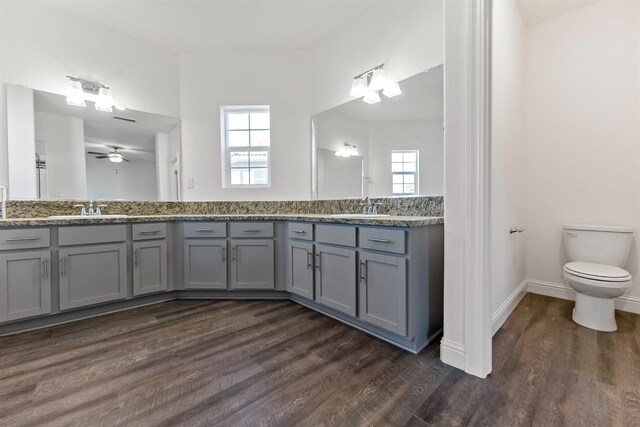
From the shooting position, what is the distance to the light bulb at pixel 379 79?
237cm

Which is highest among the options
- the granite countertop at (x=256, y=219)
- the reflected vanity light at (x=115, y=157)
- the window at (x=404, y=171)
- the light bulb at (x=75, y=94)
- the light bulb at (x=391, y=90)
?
the light bulb at (x=75, y=94)

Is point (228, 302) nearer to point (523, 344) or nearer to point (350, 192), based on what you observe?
point (350, 192)

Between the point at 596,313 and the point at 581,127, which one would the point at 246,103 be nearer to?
the point at 581,127

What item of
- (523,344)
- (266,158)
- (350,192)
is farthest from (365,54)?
(523,344)

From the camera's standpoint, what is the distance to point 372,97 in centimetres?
245

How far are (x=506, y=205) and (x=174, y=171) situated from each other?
326 centimetres

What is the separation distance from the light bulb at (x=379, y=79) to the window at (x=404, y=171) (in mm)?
595

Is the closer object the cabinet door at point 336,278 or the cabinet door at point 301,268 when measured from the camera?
the cabinet door at point 336,278

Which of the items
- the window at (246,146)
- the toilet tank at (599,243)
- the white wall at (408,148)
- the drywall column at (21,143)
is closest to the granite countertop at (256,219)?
the white wall at (408,148)

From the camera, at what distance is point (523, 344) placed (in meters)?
1.73

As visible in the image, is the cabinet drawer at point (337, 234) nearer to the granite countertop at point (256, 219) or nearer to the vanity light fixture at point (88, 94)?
the granite countertop at point (256, 219)

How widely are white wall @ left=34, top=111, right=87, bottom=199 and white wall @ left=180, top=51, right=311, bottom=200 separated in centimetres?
90

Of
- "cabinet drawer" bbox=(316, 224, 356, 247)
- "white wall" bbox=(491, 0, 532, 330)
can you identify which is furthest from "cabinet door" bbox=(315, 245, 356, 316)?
"white wall" bbox=(491, 0, 532, 330)

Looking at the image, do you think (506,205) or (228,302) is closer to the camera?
(506,205)
